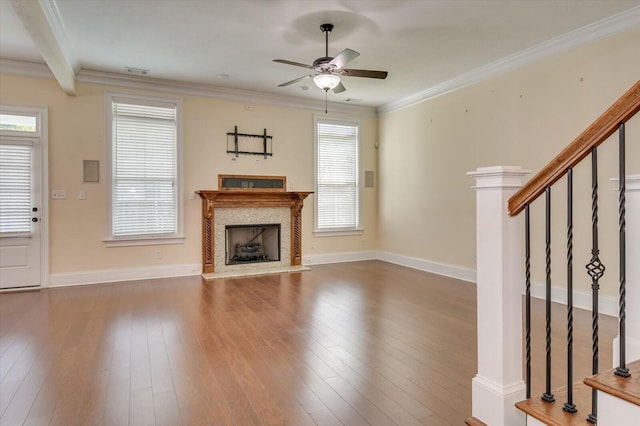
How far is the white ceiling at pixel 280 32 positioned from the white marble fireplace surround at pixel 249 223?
87.1 inches

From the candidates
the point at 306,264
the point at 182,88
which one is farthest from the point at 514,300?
the point at 182,88

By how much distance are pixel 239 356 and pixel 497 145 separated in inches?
169

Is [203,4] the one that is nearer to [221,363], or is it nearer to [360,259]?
[221,363]

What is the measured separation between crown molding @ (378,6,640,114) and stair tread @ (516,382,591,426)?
150 inches

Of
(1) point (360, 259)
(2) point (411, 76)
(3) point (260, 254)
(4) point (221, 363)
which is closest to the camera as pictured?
(4) point (221, 363)

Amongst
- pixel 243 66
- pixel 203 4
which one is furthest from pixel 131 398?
pixel 243 66

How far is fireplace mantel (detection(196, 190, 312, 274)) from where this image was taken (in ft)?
20.5

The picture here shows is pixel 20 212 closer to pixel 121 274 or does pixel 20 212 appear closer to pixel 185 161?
pixel 121 274

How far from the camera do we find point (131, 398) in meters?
2.34

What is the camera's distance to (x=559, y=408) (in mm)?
1644

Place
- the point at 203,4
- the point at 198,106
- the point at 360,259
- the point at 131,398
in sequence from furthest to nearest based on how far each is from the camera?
1. the point at 360,259
2. the point at 198,106
3. the point at 203,4
4. the point at 131,398

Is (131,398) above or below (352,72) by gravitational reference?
below

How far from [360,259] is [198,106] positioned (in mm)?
4088

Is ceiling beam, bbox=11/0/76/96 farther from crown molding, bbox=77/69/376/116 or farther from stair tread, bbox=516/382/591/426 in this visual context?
stair tread, bbox=516/382/591/426
